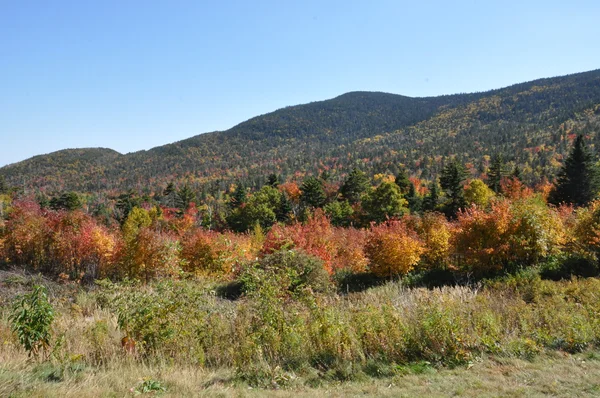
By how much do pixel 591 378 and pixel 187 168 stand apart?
180157 millimetres

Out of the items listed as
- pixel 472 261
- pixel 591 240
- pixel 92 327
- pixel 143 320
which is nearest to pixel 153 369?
pixel 143 320

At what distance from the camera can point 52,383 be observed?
4328mm

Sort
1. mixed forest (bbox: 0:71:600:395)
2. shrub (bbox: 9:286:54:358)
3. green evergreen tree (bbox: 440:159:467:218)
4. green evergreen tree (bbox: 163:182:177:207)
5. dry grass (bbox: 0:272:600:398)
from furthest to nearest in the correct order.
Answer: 1. green evergreen tree (bbox: 163:182:177:207)
2. green evergreen tree (bbox: 440:159:467:218)
3. mixed forest (bbox: 0:71:600:395)
4. shrub (bbox: 9:286:54:358)
5. dry grass (bbox: 0:272:600:398)

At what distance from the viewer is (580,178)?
3812cm

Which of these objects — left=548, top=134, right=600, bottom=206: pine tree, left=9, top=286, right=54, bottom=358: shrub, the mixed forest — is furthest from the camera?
left=548, top=134, right=600, bottom=206: pine tree

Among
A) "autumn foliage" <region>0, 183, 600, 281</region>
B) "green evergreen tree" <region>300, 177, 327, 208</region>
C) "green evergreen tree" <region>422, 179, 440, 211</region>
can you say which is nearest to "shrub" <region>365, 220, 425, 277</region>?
"autumn foliage" <region>0, 183, 600, 281</region>

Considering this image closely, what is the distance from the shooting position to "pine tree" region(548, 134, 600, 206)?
37938mm

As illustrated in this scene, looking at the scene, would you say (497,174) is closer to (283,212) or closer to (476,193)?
(476,193)

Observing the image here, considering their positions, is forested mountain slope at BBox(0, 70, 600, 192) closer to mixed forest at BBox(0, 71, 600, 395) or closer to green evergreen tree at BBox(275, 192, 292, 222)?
green evergreen tree at BBox(275, 192, 292, 222)

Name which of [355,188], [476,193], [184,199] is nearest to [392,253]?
[476,193]

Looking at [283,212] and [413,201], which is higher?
[283,212]

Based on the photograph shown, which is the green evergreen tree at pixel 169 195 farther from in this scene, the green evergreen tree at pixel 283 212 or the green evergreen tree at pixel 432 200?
the green evergreen tree at pixel 432 200

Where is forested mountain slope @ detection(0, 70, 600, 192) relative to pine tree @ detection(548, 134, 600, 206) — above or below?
above

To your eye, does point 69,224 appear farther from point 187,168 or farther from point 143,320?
point 187,168
